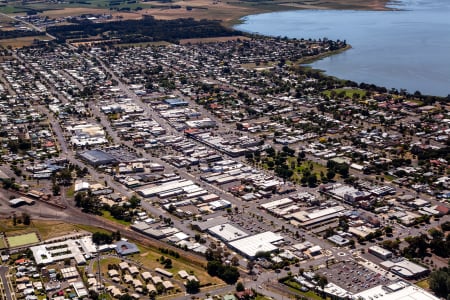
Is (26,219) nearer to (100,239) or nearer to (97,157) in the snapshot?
(100,239)

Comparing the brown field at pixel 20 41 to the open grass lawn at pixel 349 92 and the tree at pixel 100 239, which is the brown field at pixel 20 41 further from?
the tree at pixel 100 239

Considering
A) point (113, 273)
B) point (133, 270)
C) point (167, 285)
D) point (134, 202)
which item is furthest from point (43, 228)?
point (167, 285)

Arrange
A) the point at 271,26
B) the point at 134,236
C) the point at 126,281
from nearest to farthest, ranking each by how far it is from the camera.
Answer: the point at 126,281, the point at 134,236, the point at 271,26

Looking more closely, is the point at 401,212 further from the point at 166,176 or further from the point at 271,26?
the point at 271,26

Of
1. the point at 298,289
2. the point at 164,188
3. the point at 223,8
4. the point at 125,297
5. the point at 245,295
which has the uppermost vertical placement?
the point at 223,8

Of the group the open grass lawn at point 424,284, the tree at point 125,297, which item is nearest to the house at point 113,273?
the tree at point 125,297

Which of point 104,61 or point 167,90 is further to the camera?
point 104,61

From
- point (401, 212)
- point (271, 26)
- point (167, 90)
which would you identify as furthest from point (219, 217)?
point (271, 26)
